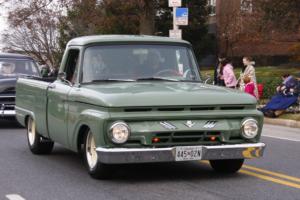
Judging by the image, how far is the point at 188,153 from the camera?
27.5ft

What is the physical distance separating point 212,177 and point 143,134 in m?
1.41

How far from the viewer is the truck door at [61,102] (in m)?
9.70

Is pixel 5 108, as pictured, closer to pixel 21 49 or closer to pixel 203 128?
pixel 203 128

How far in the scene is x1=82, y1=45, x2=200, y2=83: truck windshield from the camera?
31.5ft

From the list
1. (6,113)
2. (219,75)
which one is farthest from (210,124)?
(219,75)

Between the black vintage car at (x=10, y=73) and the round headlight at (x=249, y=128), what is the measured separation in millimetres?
8741

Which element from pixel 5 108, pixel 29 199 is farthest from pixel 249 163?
Answer: pixel 5 108

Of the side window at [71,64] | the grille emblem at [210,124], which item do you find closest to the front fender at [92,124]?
the side window at [71,64]

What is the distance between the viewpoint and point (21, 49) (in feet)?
181

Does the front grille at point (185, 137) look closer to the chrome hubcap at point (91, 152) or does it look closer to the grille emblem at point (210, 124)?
the grille emblem at point (210, 124)

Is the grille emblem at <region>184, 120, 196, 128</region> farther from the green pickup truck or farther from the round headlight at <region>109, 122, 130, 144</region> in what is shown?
the round headlight at <region>109, 122, 130, 144</region>

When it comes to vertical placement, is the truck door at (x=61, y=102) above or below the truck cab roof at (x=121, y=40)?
below

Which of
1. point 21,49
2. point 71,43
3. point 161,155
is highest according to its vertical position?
point 71,43

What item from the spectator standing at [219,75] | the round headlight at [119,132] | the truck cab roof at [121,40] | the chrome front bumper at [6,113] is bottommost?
the spectator standing at [219,75]
